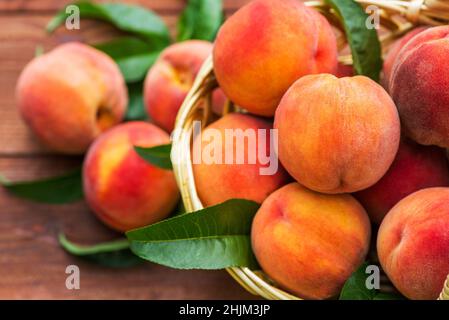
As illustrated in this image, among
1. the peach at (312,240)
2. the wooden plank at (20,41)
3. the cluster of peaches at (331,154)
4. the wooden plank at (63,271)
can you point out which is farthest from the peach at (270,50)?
the wooden plank at (20,41)

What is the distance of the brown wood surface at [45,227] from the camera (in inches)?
33.4

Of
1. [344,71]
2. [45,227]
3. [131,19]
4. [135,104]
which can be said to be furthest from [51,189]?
[344,71]

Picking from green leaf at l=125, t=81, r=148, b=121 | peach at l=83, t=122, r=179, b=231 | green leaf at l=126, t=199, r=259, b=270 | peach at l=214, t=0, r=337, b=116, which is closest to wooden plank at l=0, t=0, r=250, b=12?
green leaf at l=125, t=81, r=148, b=121

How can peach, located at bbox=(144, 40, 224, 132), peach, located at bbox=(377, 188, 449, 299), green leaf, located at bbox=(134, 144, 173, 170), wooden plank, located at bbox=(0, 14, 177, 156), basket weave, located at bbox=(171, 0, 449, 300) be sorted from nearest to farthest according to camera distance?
peach, located at bbox=(377, 188, 449, 299) → basket weave, located at bbox=(171, 0, 449, 300) → green leaf, located at bbox=(134, 144, 173, 170) → peach, located at bbox=(144, 40, 224, 132) → wooden plank, located at bbox=(0, 14, 177, 156)

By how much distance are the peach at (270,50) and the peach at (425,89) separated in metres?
0.09

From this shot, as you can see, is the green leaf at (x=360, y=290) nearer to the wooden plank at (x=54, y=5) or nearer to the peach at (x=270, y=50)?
the peach at (x=270, y=50)

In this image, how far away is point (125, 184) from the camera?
2.84 ft

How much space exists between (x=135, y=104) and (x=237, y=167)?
0.35 metres

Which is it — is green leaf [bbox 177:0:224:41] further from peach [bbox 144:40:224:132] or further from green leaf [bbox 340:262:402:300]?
green leaf [bbox 340:262:402:300]

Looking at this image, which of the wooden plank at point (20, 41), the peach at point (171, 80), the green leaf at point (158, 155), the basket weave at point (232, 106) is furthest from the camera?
the wooden plank at point (20, 41)

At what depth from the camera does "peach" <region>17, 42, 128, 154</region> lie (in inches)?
35.8

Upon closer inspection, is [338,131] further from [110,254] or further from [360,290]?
[110,254]
